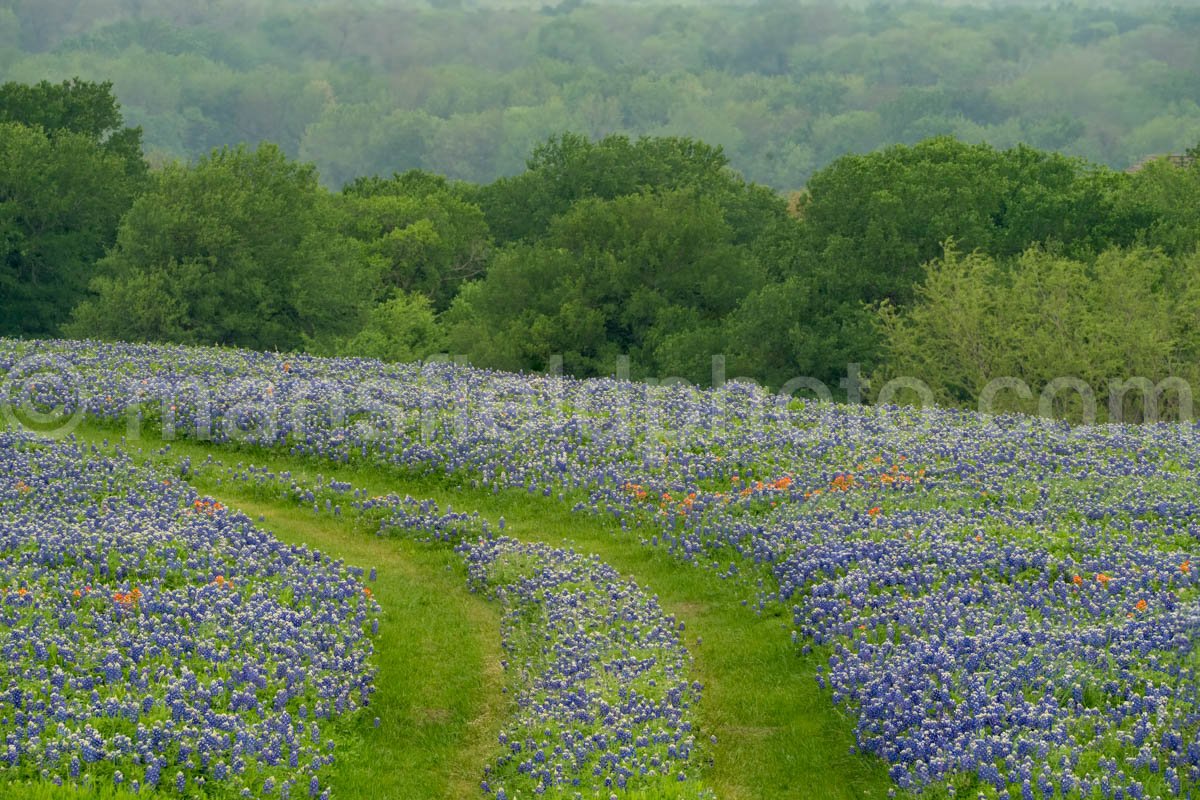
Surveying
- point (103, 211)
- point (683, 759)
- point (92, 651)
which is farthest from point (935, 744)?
point (103, 211)

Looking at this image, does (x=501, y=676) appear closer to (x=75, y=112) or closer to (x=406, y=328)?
(x=406, y=328)

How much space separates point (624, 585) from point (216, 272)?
4303cm

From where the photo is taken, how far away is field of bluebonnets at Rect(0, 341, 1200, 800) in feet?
40.7

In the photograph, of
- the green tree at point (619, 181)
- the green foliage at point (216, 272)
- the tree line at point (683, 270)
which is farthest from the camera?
the green tree at point (619, 181)

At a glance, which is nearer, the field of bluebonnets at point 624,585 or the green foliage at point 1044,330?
the field of bluebonnets at point 624,585

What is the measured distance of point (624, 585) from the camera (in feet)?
59.9

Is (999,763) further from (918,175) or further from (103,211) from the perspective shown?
(103,211)

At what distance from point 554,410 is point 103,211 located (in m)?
45.0

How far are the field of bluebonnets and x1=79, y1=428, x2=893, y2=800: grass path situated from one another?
13.0 inches

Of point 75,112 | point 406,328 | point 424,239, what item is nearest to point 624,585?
point 406,328

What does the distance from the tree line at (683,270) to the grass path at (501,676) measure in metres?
24.8

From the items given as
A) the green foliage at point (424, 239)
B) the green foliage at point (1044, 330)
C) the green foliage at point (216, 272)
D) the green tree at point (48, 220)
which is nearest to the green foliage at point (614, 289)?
the green foliage at point (216, 272)

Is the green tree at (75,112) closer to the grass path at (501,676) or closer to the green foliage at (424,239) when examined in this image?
the green foliage at (424,239)

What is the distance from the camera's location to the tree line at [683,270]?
44.2 meters
